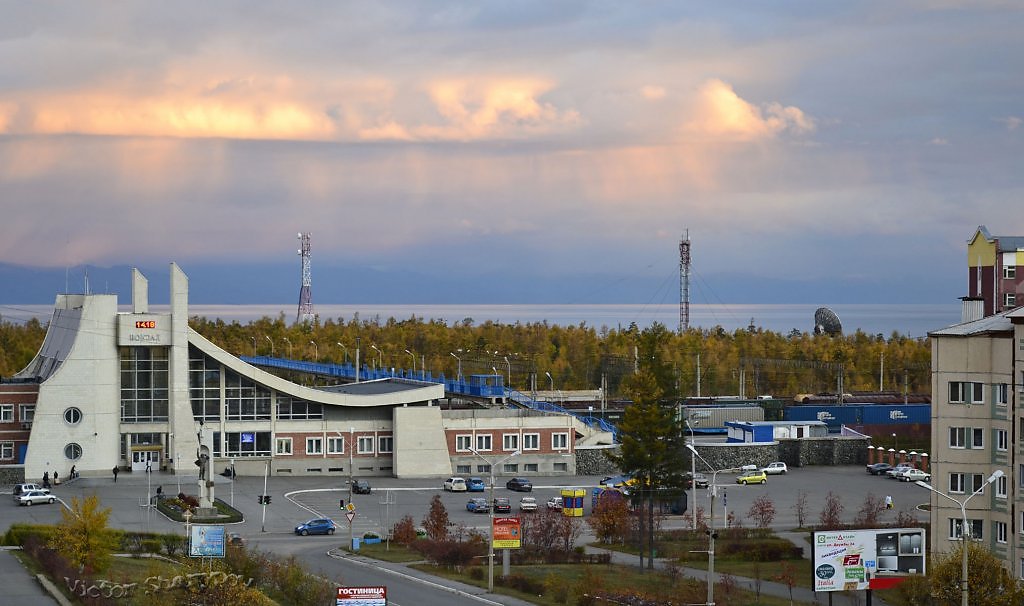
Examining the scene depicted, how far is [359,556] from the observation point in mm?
61125

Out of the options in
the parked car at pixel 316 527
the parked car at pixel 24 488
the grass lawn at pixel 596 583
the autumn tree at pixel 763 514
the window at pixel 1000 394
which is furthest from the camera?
the parked car at pixel 24 488

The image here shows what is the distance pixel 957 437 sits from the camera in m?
54.5

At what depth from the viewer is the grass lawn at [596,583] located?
51.3 metres

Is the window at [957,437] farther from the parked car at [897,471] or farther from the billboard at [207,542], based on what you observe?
the parked car at [897,471]

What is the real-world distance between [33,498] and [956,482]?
151 ft

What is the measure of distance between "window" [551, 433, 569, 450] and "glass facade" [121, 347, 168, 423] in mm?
24400

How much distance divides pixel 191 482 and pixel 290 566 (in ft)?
115

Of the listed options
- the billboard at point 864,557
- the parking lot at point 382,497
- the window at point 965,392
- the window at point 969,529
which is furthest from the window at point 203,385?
the billboard at point 864,557

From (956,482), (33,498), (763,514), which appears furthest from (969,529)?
(33,498)

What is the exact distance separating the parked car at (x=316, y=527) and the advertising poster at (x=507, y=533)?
1468 cm

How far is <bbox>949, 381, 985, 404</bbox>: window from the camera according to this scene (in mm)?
54094

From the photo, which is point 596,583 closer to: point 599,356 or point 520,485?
point 520,485

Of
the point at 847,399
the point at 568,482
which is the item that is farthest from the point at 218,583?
the point at 847,399

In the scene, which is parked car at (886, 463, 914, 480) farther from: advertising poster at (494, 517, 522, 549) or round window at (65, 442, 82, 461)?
round window at (65, 442, 82, 461)
